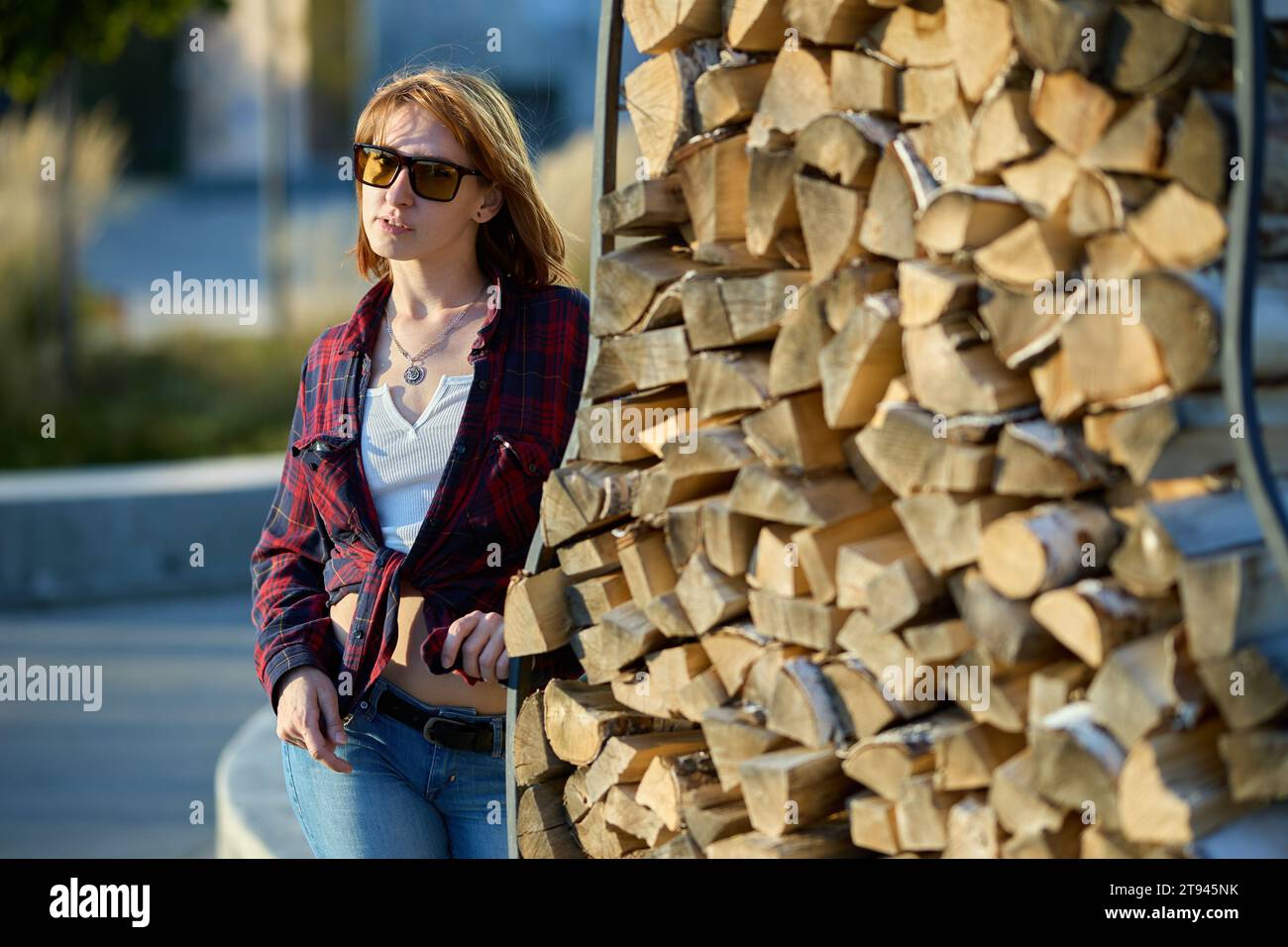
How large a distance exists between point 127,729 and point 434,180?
3.36 meters

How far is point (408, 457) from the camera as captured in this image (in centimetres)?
226

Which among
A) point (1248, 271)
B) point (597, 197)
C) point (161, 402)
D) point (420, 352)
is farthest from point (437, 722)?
point (161, 402)

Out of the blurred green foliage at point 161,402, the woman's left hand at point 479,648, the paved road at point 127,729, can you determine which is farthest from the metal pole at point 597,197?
the blurred green foliage at point 161,402

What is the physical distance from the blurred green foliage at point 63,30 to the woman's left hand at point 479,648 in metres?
5.13

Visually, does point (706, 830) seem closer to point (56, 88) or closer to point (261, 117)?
point (56, 88)

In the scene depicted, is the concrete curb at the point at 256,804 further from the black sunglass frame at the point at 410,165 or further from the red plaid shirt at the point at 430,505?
the black sunglass frame at the point at 410,165

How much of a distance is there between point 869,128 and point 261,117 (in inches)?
702

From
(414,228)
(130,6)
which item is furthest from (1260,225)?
(130,6)

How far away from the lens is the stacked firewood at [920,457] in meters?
1.45

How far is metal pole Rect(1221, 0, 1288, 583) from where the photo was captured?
1.38m

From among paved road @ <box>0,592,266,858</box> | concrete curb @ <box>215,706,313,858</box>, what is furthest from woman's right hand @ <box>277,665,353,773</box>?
paved road @ <box>0,592,266,858</box>

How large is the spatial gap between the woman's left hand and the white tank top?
0.16 metres

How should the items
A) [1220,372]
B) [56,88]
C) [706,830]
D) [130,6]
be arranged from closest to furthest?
[1220,372] → [706,830] → [130,6] → [56,88]
